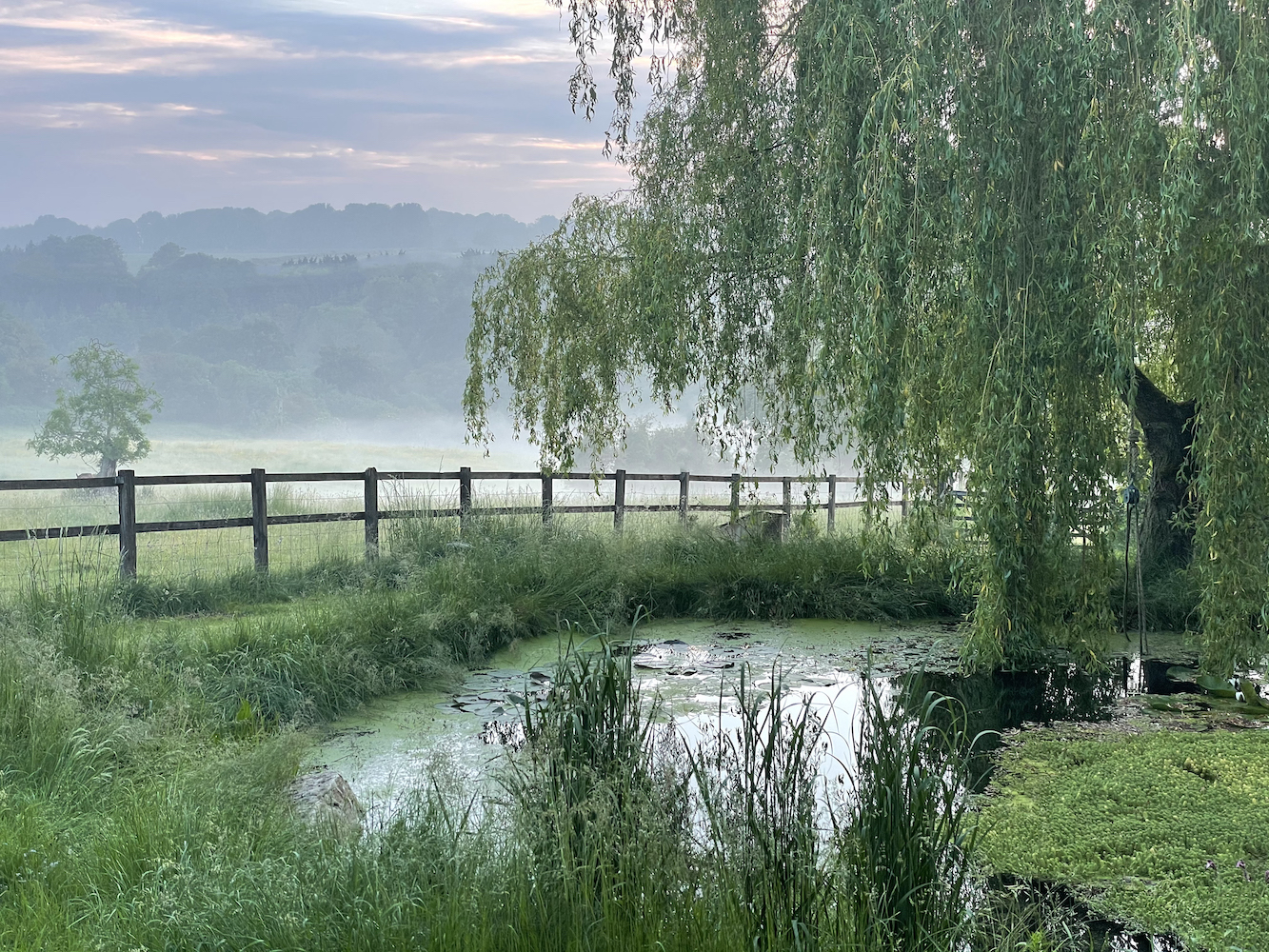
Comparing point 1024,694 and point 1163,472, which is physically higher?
point 1163,472

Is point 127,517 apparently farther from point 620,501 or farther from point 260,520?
point 620,501

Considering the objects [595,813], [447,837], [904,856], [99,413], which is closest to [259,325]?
[99,413]

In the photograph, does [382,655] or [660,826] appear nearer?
[660,826]

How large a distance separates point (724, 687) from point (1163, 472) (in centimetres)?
514

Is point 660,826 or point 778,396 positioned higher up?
point 778,396

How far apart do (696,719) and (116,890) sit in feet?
10.4

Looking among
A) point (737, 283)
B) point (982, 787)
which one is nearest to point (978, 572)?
point (982, 787)

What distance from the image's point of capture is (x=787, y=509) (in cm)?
1392

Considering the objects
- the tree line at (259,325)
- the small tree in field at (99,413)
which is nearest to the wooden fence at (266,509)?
the small tree in field at (99,413)

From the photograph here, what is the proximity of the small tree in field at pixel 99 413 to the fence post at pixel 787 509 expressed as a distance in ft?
90.5

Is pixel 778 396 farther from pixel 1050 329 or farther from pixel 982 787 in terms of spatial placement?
pixel 982 787

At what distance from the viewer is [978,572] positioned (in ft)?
20.5

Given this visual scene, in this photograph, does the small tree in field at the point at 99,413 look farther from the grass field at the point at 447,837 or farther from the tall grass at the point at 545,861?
the tall grass at the point at 545,861

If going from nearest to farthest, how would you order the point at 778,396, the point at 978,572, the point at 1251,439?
the point at 1251,439, the point at 978,572, the point at 778,396
